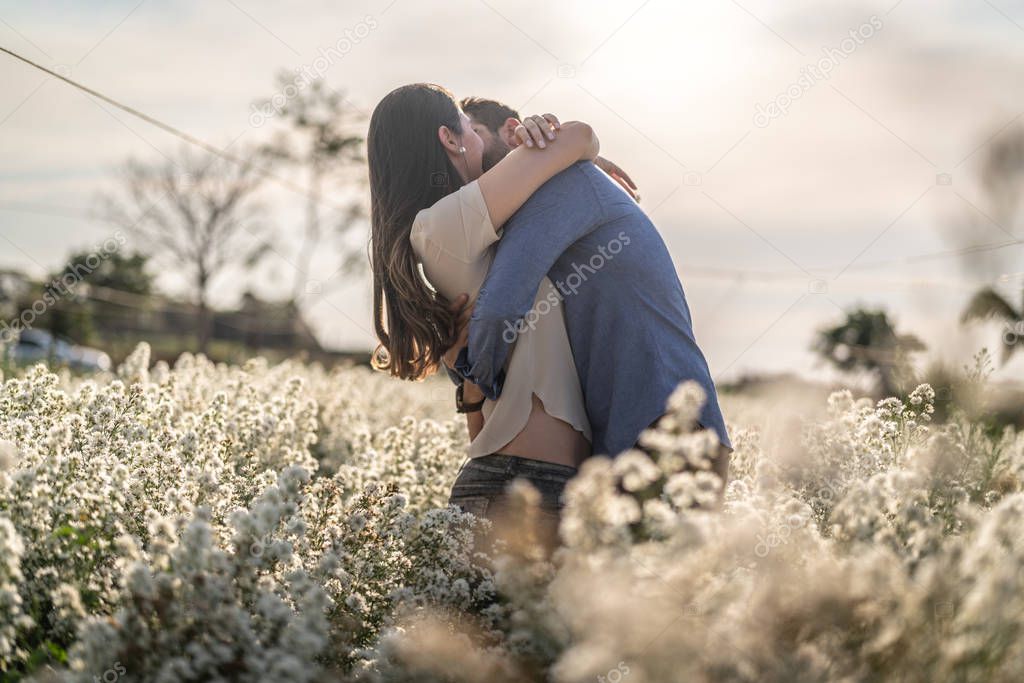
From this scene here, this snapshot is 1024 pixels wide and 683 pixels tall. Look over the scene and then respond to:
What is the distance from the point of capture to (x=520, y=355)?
3320 mm

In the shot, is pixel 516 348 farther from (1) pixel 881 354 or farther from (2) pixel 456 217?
(1) pixel 881 354

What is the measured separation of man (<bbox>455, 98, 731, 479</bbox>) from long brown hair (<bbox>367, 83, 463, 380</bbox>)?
0.96 feet

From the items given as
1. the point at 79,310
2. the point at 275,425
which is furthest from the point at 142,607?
the point at 79,310

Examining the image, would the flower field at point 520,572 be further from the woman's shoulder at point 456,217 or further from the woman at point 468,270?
the woman's shoulder at point 456,217

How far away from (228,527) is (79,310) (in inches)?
1352

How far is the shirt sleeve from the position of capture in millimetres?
3201

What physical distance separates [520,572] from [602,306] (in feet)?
4.00

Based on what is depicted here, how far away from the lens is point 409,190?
3.67 m

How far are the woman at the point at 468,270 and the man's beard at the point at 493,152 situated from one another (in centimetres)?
23

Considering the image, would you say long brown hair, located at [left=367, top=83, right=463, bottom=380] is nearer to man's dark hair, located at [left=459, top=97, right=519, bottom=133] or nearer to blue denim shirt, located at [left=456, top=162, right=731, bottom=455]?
blue denim shirt, located at [left=456, top=162, right=731, bottom=455]

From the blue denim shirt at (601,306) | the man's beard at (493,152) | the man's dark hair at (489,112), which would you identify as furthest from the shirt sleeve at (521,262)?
the man's dark hair at (489,112)

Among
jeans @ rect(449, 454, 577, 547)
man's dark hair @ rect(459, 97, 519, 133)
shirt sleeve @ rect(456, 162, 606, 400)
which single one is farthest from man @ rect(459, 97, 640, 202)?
jeans @ rect(449, 454, 577, 547)

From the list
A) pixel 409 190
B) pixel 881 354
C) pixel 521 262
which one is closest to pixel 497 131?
pixel 409 190

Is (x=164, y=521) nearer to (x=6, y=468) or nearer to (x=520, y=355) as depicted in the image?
(x=6, y=468)
